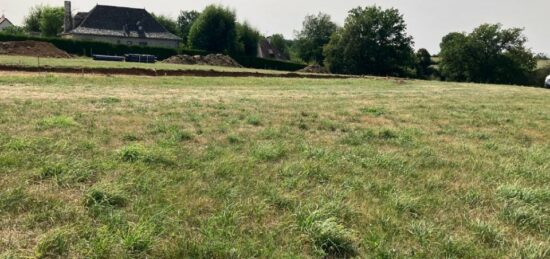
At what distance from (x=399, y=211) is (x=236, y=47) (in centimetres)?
7244

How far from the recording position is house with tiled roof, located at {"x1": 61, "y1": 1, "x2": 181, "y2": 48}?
67.8 metres

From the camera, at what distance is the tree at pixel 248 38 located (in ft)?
270

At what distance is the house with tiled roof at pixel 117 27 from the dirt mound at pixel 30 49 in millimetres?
21400

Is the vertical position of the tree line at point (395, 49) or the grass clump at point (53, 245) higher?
the tree line at point (395, 49)

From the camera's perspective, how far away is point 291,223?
12.6 ft

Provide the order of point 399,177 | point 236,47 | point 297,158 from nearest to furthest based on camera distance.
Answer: point 399,177, point 297,158, point 236,47

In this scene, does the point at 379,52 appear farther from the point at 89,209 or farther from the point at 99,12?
the point at 89,209

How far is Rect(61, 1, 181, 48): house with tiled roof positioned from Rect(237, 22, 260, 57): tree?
12813 mm

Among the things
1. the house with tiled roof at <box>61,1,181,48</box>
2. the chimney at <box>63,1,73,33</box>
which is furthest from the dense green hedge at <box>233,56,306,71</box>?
the chimney at <box>63,1,73,33</box>

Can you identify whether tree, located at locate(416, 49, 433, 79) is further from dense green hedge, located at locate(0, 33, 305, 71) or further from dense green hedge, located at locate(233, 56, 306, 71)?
dense green hedge, located at locate(0, 33, 305, 71)

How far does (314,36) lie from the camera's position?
310 feet

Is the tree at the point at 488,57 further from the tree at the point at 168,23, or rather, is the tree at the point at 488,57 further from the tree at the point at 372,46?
the tree at the point at 168,23

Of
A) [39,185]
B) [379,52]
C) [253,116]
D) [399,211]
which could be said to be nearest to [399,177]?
[399,211]

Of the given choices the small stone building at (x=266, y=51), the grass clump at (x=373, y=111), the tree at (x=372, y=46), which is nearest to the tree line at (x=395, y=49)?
the tree at (x=372, y=46)
